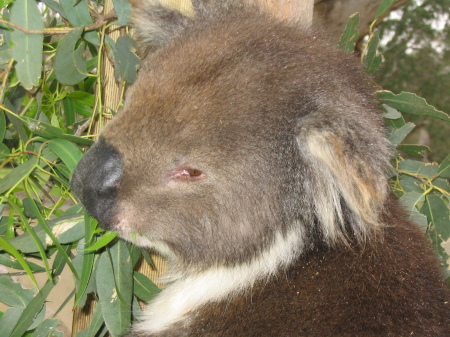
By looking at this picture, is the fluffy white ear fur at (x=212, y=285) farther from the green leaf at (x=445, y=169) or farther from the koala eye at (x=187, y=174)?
the green leaf at (x=445, y=169)

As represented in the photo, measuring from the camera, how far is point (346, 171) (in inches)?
57.0

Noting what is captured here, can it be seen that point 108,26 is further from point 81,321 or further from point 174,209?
point 81,321

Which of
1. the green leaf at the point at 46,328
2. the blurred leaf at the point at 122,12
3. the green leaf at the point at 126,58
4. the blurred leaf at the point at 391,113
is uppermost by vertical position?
the blurred leaf at the point at 122,12

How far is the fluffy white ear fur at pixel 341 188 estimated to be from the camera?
1.44 meters

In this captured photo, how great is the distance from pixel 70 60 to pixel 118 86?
24 cm

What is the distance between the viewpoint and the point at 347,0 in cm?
505

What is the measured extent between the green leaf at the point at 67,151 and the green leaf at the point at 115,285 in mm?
379

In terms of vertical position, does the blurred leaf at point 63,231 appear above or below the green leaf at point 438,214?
above

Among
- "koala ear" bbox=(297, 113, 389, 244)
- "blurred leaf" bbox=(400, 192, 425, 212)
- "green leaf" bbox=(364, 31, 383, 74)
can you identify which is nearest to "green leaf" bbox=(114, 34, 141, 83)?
"koala ear" bbox=(297, 113, 389, 244)

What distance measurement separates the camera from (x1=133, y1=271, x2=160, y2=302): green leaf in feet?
7.41

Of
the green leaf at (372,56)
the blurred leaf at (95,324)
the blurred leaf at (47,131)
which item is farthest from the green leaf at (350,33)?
the blurred leaf at (95,324)

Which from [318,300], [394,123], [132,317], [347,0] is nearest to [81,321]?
[132,317]

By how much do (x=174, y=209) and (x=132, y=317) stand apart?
29.2 inches

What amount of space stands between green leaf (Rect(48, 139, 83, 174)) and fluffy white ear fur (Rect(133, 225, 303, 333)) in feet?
1.98
